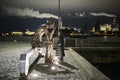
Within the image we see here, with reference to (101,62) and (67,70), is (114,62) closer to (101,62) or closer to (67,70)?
(101,62)

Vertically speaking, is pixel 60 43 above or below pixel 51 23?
below

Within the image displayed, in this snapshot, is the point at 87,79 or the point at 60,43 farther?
the point at 60,43

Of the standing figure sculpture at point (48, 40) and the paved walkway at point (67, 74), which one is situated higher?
the standing figure sculpture at point (48, 40)

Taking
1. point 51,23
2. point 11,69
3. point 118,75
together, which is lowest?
point 118,75

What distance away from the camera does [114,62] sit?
24109 mm

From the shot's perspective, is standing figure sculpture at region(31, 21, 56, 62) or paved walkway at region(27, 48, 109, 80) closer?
paved walkway at region(27, 48, 109, 80)

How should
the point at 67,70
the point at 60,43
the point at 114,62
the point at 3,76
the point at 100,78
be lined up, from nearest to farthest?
the point at 100,78, the point at 3,76, the point at 67,70, the point at 60,43, the point at 114,62

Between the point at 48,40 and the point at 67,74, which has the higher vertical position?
the point at 48,40

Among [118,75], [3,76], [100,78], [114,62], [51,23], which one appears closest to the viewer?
[100,78]

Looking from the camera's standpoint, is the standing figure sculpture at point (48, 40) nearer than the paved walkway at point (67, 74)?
No

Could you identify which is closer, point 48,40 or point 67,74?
point 67,74

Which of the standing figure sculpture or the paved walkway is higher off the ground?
the standing figure sculpture

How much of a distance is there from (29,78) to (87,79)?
2.22m

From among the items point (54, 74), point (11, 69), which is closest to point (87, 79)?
point (54, 74)
